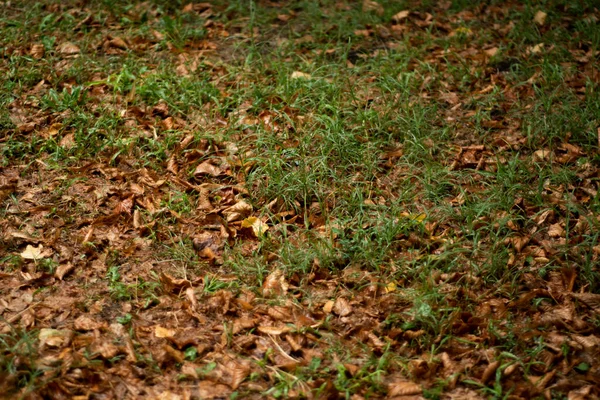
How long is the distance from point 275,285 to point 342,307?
380mm

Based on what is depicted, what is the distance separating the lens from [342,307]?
325 cm

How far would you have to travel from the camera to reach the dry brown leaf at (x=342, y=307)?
3.23 metres

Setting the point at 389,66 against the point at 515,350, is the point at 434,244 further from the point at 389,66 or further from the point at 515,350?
the point at 389,66

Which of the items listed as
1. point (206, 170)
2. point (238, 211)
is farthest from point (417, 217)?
point (206, 170)

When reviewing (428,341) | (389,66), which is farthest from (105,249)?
(389,66)

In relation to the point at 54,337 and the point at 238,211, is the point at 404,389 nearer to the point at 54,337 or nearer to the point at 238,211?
the point at 238,211

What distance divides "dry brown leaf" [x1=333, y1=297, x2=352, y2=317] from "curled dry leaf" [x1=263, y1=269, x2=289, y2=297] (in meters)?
0.28

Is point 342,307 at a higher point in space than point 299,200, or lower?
lower

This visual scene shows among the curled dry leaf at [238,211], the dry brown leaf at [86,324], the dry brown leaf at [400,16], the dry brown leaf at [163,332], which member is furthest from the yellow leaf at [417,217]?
the dry brown leaf at [400,16]

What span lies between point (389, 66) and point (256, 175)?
161cm

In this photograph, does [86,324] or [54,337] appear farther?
[86,324]

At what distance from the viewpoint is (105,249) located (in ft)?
11.6

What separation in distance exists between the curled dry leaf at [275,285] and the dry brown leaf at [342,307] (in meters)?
0.28

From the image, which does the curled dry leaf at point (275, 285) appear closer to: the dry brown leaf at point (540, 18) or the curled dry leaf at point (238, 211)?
the curled dry leaf at point (238, 211)
